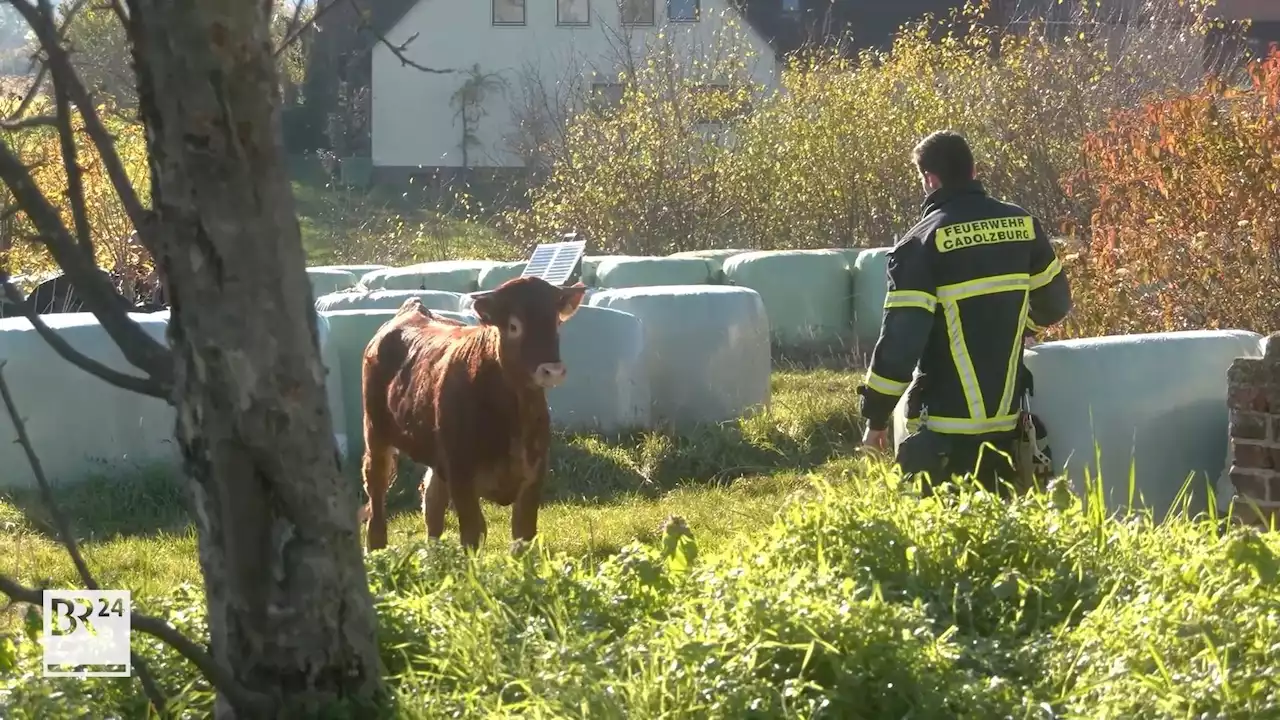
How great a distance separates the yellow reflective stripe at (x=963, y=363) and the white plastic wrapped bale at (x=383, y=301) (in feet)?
21.5

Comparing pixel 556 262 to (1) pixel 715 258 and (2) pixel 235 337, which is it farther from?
(1) pixel 715 258

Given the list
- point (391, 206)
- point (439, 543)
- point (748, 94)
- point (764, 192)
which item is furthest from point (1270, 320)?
point (391, 206)

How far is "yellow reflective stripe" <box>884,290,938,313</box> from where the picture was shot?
5930mm

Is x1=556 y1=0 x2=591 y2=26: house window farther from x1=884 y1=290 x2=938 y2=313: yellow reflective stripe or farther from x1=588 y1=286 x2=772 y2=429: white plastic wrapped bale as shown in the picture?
x1=884 y1=290 x2=938 y2=313: yellow reflective stripe

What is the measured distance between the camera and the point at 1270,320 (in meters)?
9.31

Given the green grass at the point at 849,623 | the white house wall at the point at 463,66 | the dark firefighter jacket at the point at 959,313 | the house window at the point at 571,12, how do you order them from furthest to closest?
the house window at the point at 571,12, the white house wall at the point at 463,66, the dark firefighter jacket at the point at 959,313, the green grass at the point at 849,623

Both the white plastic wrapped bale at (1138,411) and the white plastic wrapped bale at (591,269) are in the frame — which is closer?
the white plastic wrapped bale at (1138,411)

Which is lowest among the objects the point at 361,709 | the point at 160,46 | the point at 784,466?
the point at 784,466

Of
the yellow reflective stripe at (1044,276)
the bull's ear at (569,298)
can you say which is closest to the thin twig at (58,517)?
the bull's ear at (569,298)

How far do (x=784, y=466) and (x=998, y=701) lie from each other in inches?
268

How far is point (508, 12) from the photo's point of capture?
A: 150ft

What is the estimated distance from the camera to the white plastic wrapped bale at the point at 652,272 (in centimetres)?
1562

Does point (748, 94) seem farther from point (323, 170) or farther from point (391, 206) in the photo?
point (323, 170)

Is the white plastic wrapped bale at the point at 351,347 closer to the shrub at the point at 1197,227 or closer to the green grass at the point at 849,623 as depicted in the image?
the shrub at the point at 1197,227
